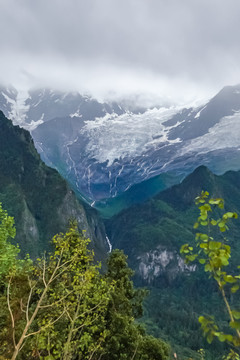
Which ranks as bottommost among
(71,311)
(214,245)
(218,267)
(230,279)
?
(71,311)

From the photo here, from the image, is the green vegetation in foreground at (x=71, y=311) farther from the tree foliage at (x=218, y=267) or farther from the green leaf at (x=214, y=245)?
the green leaf at (x=214, y=245)

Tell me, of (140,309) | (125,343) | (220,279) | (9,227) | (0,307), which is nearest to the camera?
(220,279)

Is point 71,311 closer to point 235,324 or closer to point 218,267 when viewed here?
point 218,267

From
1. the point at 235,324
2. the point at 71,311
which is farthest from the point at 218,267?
the point at 71,311

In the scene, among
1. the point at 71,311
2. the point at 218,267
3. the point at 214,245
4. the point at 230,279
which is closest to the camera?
the point at 230,279

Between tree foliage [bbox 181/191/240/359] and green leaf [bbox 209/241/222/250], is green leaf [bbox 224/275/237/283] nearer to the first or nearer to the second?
tree foliage [bbox 181/191/240/359]

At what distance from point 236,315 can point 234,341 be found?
655 mm

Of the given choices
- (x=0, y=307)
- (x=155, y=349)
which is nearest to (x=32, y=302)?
(x=0, y=307)

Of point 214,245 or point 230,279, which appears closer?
point 230,279

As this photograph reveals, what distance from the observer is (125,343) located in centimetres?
3853

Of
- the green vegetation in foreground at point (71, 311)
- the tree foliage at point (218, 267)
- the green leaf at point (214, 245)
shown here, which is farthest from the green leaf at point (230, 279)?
the green vegetation in foreground at point (71, 311)

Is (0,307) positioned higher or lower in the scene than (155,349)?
higher

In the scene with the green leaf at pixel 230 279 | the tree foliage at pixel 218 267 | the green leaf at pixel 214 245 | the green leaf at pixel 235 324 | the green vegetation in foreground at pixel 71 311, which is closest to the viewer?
the green leaf at pixel 235 324

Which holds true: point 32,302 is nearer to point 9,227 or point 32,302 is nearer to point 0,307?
point 0,307
